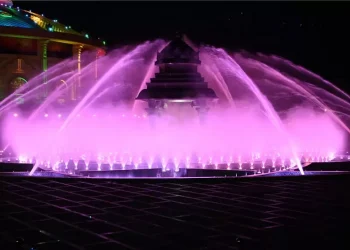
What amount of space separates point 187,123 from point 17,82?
4280 centimetres

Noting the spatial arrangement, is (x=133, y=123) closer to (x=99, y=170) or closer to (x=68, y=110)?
(x=68, y=110)

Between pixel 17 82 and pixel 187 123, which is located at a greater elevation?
pixel 17 82

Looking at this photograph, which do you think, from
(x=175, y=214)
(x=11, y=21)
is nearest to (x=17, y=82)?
(x=11, y=21)

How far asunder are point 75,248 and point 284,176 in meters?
8.29

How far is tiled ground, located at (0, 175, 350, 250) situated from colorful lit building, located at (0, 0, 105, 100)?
1895 inches

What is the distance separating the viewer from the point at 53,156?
20.7 metres

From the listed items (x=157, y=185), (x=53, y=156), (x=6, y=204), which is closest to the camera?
(x=6, y=204)

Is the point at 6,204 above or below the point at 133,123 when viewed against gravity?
below

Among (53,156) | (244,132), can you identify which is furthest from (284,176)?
(244,132)

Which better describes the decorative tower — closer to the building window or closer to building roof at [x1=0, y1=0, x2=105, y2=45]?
building roof at [x1=0, y1=0, x2=105, y2=45]

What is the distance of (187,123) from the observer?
2352 centimetres

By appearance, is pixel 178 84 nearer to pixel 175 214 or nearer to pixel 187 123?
pixel 187 123

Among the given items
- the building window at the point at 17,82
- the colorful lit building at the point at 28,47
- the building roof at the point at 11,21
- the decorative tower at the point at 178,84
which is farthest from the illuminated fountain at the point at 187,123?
the building roof at the point at 11,21

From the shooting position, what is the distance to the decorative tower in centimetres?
2123
